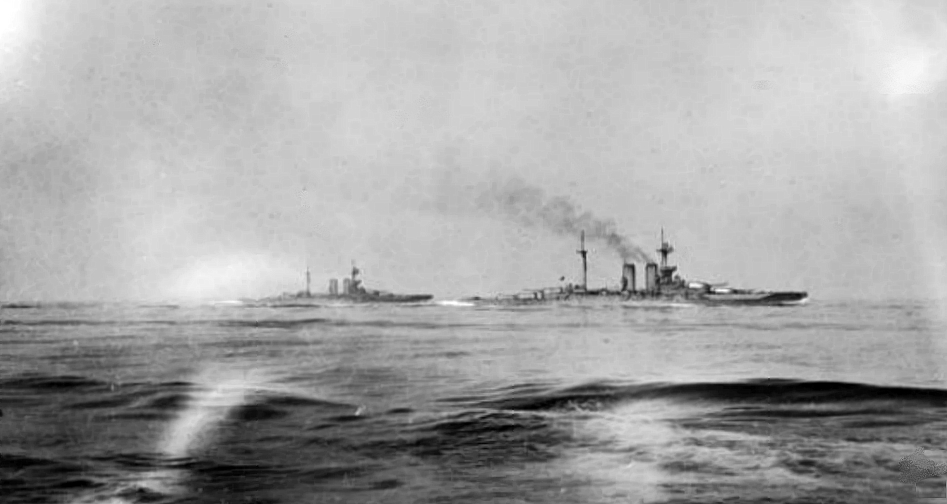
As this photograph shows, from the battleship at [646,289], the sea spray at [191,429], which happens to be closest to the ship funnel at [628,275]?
the battleship at [646,289]

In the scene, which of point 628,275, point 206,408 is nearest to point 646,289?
point 628,275

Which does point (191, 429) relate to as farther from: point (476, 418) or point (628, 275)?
point (628, 275)

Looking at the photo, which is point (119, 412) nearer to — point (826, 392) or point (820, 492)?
point (820, 492)

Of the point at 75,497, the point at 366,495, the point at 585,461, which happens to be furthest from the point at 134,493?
the point at 585,461

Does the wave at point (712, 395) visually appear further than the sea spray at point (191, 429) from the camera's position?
Yes

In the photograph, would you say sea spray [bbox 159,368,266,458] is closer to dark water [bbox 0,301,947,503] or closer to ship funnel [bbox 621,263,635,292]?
dark water [bbox 0,301,947,503]

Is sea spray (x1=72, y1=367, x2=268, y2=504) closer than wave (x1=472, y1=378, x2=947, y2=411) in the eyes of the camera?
Yes

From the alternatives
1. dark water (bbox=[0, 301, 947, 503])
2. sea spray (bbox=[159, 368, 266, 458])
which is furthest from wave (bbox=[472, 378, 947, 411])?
sea spray (bbox=[159, 368, 266, 458])

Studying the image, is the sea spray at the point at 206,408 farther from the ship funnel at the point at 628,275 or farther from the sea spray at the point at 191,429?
the ship funnel at the point at 628,275

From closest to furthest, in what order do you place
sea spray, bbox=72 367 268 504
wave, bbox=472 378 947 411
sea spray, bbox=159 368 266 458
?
sea spray, bbox=72 367 268 504, sea spray, bbox=159 368 266 458, wave, bbox=472 378 947 411
